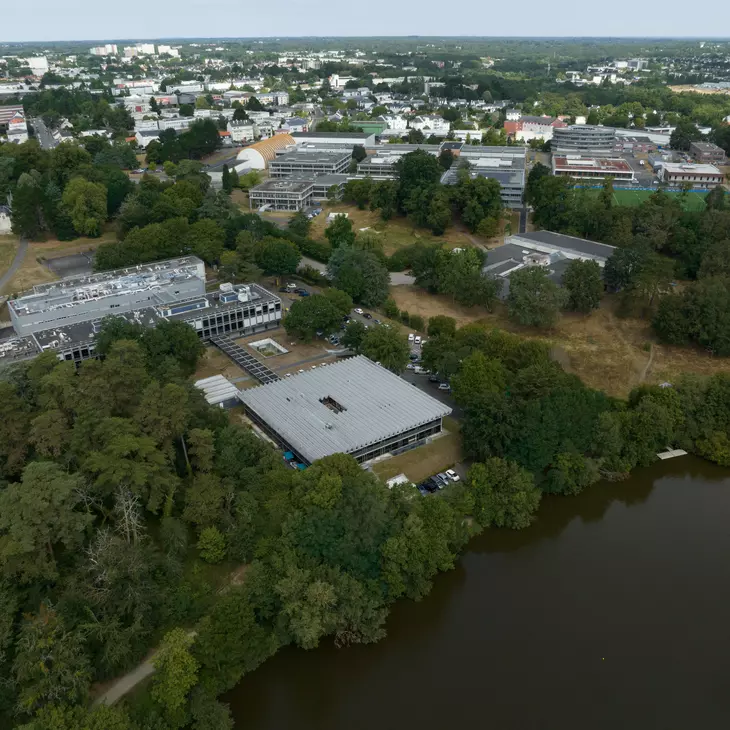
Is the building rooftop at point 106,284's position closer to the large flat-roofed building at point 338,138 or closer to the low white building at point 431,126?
the large flat-roofed building at point 338,138

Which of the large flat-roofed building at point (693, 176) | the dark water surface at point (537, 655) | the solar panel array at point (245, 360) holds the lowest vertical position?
the dark water surface at point (537, 655)

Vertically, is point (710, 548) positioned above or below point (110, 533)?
below

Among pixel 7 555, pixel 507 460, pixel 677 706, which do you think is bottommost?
pixel 677 706

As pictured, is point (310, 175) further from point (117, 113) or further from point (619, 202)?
point (117, 113)

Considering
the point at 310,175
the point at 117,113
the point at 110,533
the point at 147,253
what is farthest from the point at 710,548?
the point at 117,113

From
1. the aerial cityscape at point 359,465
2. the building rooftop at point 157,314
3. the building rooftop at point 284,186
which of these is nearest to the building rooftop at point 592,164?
the aerial cityscape at point 359,465

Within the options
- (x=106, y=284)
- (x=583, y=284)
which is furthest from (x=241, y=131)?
(x=583, y=284)

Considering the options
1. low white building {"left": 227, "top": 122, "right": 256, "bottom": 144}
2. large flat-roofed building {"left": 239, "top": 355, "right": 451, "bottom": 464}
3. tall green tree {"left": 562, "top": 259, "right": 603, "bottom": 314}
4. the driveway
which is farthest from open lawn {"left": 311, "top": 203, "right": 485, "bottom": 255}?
low white building {"left": 227, "top": 122, "right": 256, "bottom": 144}

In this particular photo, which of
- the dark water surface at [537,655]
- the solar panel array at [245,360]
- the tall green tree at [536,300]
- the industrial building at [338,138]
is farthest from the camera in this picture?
the industrial building at [338,138]
